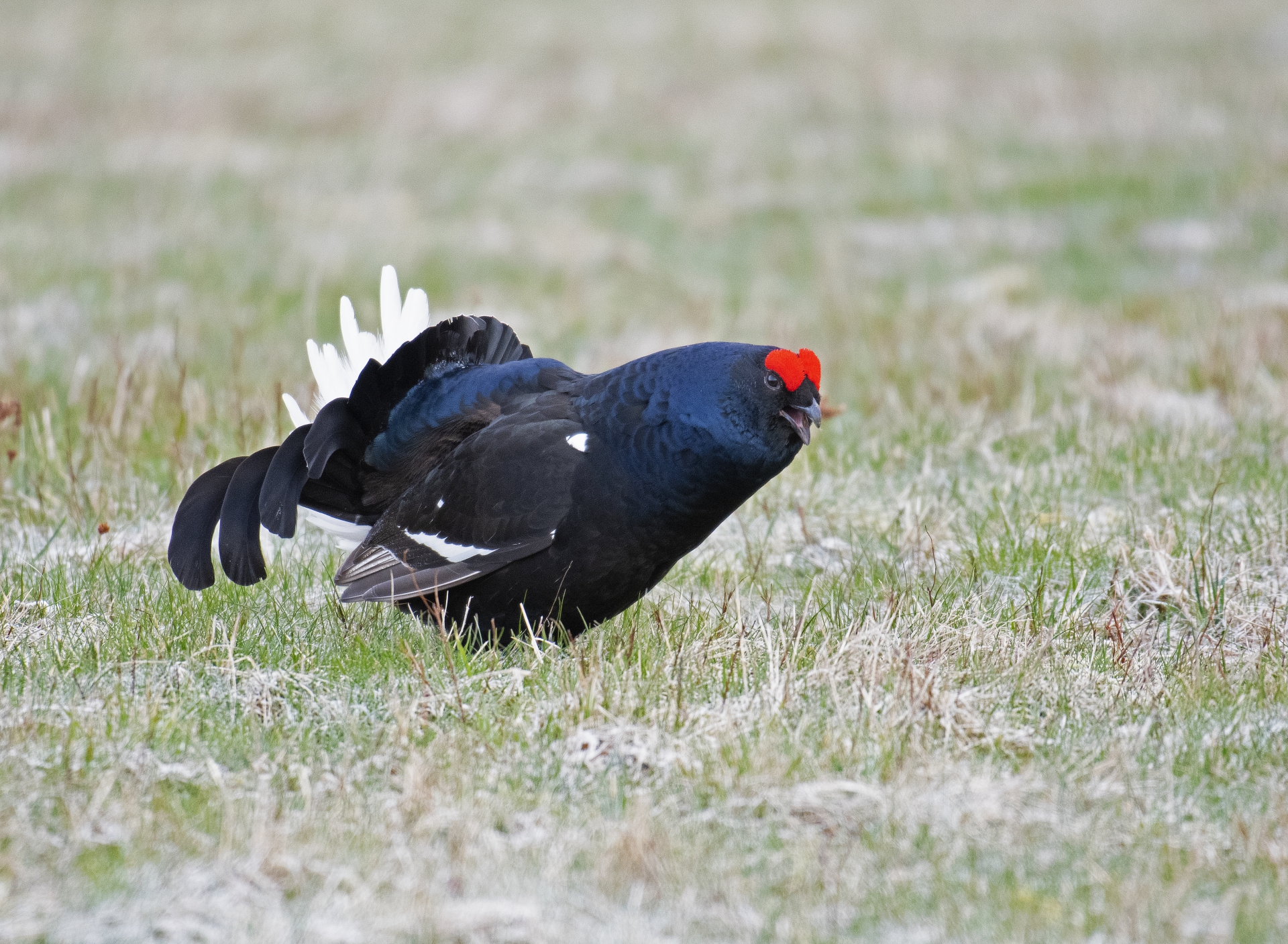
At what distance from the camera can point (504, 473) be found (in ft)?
12.6

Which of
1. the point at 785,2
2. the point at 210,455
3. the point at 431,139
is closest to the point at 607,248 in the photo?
the point at 431,139

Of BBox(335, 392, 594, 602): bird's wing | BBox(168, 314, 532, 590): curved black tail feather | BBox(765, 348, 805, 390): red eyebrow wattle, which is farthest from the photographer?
BBox(168, 314, 532, 590): curved black tail feather

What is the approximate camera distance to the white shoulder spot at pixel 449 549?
391 cm

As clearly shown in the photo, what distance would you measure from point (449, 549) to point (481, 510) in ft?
0.56

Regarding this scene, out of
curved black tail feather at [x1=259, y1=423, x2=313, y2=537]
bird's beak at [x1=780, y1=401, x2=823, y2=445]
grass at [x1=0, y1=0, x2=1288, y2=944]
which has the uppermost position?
bird's beak at [x1=780, y1=401, x2=823, y2=445]

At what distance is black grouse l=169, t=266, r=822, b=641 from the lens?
11.7 feet

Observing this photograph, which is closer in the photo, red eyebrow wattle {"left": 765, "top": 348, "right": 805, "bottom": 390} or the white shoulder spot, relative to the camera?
red eyebrow wattle {"left": 765, "top": 348, "right": 805, "bottom": 390}

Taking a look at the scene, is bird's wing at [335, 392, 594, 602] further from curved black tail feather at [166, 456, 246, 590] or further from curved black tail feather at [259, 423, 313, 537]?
curved black tail feather at [166, 456, 246, 590]

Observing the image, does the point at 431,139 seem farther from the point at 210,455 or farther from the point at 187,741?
the point at 187,741

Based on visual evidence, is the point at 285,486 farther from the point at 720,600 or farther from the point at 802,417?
the point at 802,417

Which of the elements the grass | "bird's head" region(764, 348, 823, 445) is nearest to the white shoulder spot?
the grass

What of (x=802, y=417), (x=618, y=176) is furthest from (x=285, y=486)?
(x=618, y=176)

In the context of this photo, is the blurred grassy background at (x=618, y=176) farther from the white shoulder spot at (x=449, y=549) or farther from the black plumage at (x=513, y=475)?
the white shoulder spot at (x=449, y=549)

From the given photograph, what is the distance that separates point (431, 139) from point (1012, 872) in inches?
520
